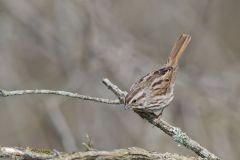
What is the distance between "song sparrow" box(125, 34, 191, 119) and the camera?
348 centimetres

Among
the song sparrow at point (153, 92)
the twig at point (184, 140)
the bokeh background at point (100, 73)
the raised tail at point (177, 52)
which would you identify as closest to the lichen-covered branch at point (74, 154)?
the twig at point (184, 140)

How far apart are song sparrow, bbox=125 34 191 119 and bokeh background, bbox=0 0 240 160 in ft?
9.58

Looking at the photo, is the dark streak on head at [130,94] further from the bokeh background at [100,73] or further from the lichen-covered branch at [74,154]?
the bokeh background at [100,73]

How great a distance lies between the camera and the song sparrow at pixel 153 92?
348cm

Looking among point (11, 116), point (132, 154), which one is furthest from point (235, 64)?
point (132, 154)

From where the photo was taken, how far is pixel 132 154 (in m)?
2.60

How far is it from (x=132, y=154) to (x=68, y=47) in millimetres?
5077

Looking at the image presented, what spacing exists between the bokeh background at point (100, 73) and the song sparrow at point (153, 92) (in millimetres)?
2921

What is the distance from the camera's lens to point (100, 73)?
25.3 feet

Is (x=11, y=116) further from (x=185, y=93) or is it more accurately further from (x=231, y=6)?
(x=231, y=6)

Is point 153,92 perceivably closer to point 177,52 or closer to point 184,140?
point 184,140

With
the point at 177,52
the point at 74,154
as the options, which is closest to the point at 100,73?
the point at 177,52

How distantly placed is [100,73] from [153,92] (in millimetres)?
3971

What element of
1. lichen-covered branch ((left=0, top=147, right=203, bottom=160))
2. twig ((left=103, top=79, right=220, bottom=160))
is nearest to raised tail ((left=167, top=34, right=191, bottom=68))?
twig ((left=103, top=79, right=220, bottom=160))
